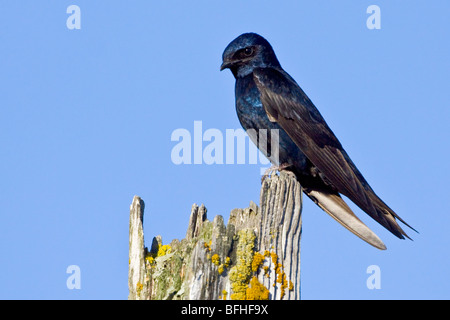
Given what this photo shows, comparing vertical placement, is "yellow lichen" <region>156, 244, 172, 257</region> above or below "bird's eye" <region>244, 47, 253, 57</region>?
below

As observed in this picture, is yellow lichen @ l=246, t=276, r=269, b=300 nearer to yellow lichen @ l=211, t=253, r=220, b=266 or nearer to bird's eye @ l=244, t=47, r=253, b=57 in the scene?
yellow lichen @ l=211, t=253, r=220, b=266

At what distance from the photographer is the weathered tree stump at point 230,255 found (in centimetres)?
461

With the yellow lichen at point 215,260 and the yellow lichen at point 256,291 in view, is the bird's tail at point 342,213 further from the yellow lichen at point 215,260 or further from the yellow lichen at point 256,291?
the yellow lichen at point 215,260

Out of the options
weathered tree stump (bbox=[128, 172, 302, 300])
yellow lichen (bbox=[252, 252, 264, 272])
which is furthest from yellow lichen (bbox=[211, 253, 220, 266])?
yellow lichen (bbox=[252, 252, 264, 272])

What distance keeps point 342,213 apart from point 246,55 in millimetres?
2572

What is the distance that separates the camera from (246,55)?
8719mm

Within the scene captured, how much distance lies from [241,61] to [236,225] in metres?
4.14

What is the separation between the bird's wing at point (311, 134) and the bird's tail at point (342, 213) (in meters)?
0.18

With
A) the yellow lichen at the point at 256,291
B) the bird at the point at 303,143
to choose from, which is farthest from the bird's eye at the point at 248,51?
the yellow lichen at the point at 256,291

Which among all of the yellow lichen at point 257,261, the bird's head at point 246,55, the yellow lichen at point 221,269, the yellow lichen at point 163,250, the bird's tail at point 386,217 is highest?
the bird's head at point 246,55

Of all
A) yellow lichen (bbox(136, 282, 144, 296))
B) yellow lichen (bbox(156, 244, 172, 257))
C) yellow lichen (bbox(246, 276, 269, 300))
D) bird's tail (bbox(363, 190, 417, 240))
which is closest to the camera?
yellow lichen (bbox(246, 276, 269, 300))

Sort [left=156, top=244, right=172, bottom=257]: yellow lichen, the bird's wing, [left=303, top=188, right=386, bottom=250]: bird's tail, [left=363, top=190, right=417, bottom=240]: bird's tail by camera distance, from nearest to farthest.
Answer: [left=156, top=244, right=172, bottom=257]: yellow lichen → [left=303, top=188, right=386, bottom=250]: bird's tail → [left=363, top=190, right=417, bottom=240]: bird's tail → the bird's wing

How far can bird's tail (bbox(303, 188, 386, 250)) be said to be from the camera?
6.56m
